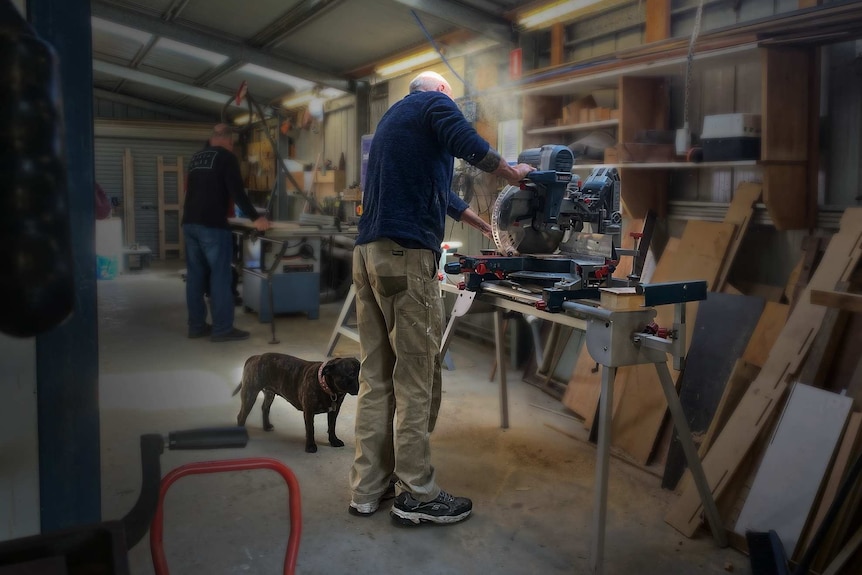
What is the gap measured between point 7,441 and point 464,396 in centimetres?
268

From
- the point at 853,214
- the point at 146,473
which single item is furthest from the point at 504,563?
the point at 853,214

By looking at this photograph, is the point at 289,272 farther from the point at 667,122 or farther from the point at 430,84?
the point at 430,84

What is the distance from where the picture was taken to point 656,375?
298cm

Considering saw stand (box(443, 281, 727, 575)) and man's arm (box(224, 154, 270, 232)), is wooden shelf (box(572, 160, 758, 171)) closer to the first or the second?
saw stand (box(443, 281, 727, 575))

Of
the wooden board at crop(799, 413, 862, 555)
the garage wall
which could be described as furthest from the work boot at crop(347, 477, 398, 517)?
the garage wall

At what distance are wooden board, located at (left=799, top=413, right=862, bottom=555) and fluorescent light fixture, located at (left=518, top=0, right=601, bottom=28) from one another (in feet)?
8.34

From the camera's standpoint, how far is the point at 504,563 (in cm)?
212

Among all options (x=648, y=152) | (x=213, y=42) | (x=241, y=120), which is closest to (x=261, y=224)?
(x=213, y=42)

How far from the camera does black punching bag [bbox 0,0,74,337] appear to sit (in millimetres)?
434

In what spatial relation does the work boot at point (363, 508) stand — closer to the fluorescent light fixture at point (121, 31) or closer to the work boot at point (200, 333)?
the work boot at point (200, 333)

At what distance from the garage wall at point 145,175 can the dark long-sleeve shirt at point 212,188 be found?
5.84m

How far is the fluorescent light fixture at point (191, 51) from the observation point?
6650 mm

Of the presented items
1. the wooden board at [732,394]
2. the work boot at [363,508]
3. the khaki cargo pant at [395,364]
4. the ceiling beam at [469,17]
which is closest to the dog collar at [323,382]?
the khaki cargo pant at [395,364]

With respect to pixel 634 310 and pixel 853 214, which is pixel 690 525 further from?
pixel 853 214
